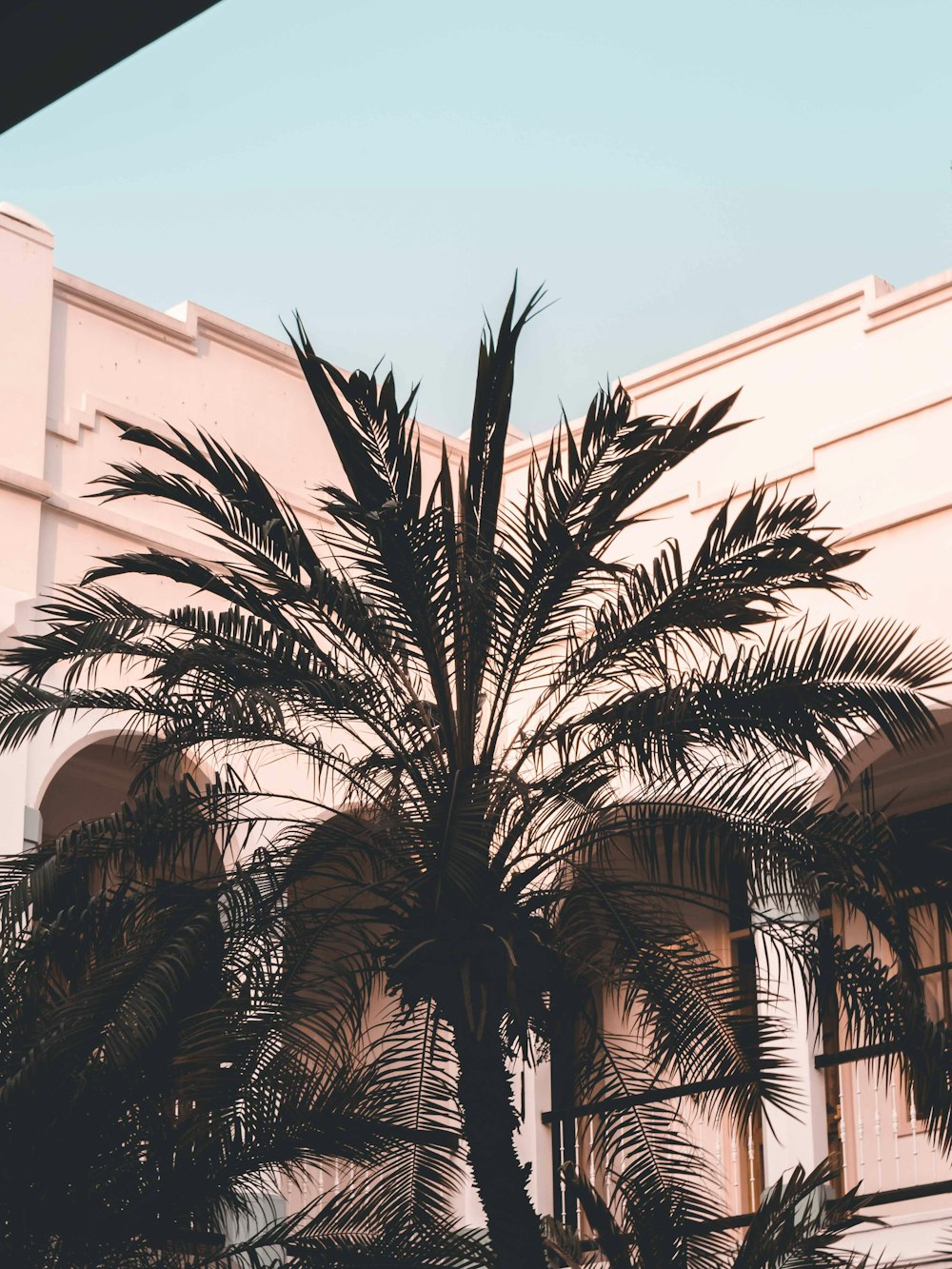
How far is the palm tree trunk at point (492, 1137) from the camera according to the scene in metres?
8.41

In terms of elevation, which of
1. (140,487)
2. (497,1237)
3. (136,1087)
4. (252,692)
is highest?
(140,487)

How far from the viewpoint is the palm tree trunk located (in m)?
8.41

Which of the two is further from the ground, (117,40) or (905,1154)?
(117,40)

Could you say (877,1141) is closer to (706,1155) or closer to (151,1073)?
(706,1155)

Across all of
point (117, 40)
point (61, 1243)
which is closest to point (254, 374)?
point (61, 1243)

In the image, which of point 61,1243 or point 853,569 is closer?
point 61,1243

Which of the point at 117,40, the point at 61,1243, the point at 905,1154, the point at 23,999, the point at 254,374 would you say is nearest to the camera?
the point at 117,40

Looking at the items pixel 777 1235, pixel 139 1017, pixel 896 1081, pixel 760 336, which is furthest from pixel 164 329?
pixel 777 1235

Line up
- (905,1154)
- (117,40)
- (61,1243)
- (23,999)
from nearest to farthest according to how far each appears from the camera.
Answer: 1. (117,40)
2. (61,1243)
3. (23,999)
4. (905,1154)

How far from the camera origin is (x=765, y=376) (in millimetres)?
Answer: 14734

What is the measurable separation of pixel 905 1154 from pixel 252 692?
7569 millimetres

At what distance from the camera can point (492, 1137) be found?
850 cm

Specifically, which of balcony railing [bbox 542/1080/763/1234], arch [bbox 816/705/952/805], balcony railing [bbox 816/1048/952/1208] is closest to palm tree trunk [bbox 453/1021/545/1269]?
balcony railing [bbox 542/1080/763/1234]

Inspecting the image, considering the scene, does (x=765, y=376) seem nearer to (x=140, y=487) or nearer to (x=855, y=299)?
(x=855, y=299)
